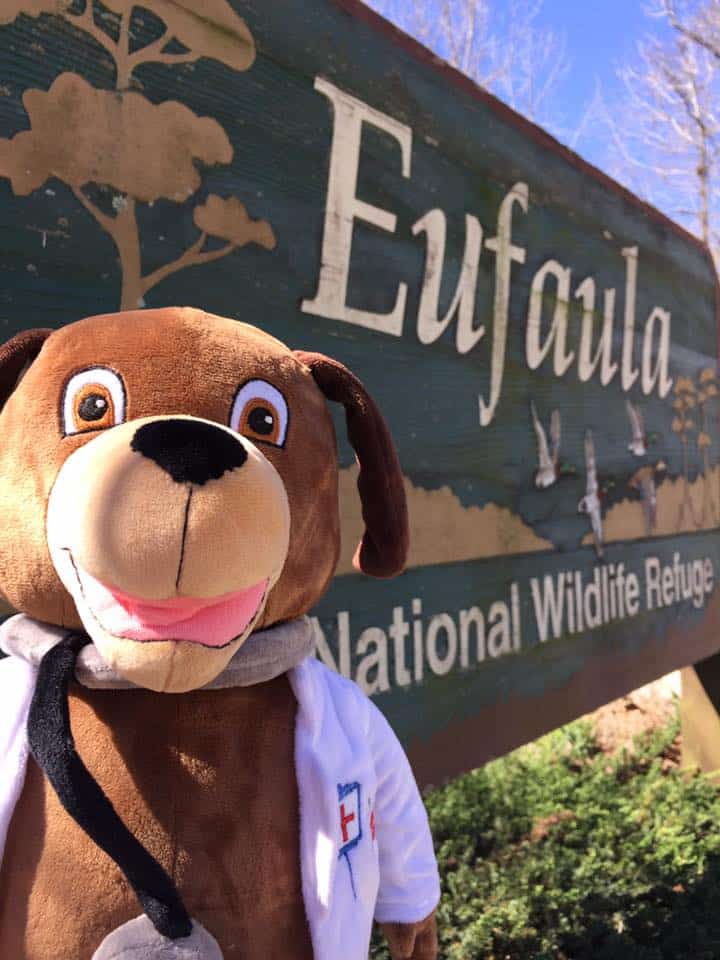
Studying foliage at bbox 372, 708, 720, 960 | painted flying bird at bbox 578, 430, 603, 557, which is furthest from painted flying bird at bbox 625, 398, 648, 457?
foliage at bbox 372, 708, 720, 960

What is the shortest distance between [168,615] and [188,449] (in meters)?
0.14

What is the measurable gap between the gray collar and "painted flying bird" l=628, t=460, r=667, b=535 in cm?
197

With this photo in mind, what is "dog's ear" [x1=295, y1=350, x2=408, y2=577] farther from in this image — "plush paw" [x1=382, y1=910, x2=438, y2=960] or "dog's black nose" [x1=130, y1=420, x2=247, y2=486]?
"plush paw" [x1=382, y1=910, x2=438, y2=960]

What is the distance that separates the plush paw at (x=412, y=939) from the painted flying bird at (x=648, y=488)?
1.80m

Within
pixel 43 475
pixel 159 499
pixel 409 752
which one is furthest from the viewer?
pixel 409 752

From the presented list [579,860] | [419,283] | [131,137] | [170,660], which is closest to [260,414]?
[170,660]

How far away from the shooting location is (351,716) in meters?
0.92

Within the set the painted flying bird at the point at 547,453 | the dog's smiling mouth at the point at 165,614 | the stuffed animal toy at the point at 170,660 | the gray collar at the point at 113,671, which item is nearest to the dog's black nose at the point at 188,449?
the stuffed animal toy at the point at 170,660

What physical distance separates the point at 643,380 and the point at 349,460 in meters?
1.53

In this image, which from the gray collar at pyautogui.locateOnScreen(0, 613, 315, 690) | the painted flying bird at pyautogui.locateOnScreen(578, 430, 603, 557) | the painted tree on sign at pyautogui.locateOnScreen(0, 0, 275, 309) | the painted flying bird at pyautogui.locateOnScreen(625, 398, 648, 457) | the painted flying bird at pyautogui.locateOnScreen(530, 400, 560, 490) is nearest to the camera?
the gray collar at pyautogui.locateOnScreen(0, 613, 315, 690)

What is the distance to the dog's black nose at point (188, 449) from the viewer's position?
65cm

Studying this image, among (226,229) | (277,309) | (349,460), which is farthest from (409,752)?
(226,229)

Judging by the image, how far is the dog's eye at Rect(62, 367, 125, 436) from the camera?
744mm

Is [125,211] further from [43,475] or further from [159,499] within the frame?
[159,499]
